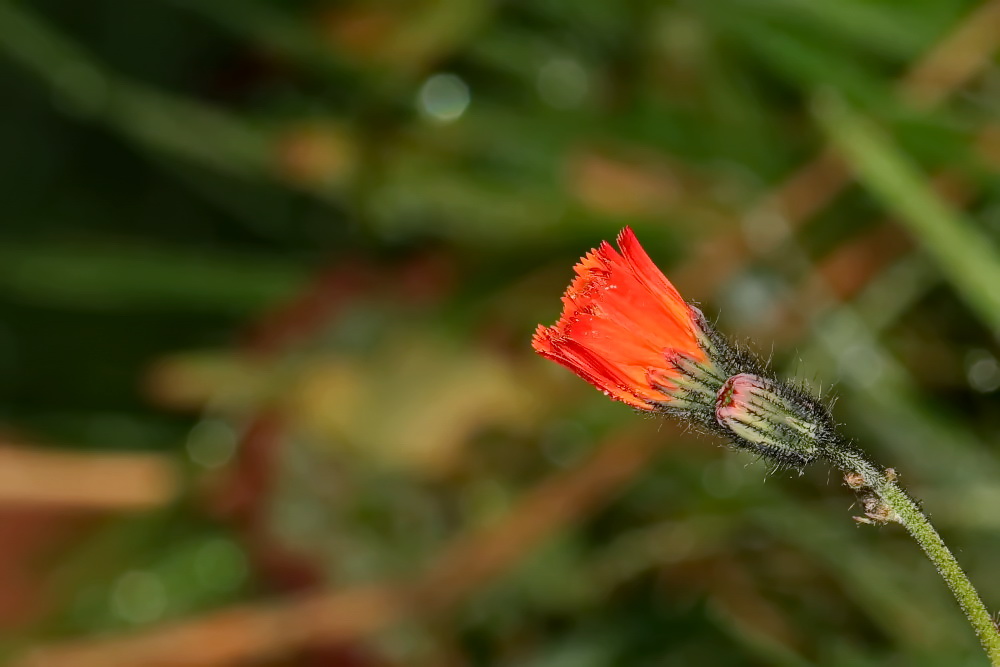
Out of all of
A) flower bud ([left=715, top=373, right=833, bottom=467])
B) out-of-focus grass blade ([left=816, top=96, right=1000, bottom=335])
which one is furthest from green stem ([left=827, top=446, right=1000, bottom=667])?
out-of-focus grass blade ([left=816, top=96, right=1000, bottom=335])

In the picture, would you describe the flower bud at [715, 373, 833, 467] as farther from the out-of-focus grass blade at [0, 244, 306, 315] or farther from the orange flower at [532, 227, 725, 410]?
the out-of-focus grass blade at [0, 244, 306, 315]

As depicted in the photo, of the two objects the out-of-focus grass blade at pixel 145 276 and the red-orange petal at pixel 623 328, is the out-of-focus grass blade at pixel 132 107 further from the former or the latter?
the red-orange petal at pixel 623 328

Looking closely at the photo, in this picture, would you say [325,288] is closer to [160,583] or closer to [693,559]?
[160,583]

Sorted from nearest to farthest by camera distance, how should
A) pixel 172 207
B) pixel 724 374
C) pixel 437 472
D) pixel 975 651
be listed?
pixel 724 374 → pixel 975 651 → pixel 437 472 → pixel 172 207

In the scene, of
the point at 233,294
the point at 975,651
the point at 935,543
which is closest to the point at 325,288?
the point at 233,294

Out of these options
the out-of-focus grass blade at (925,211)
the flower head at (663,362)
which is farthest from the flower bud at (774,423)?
the out-of-focus grass blade at (925,211)

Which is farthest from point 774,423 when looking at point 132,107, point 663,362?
point 132,107
